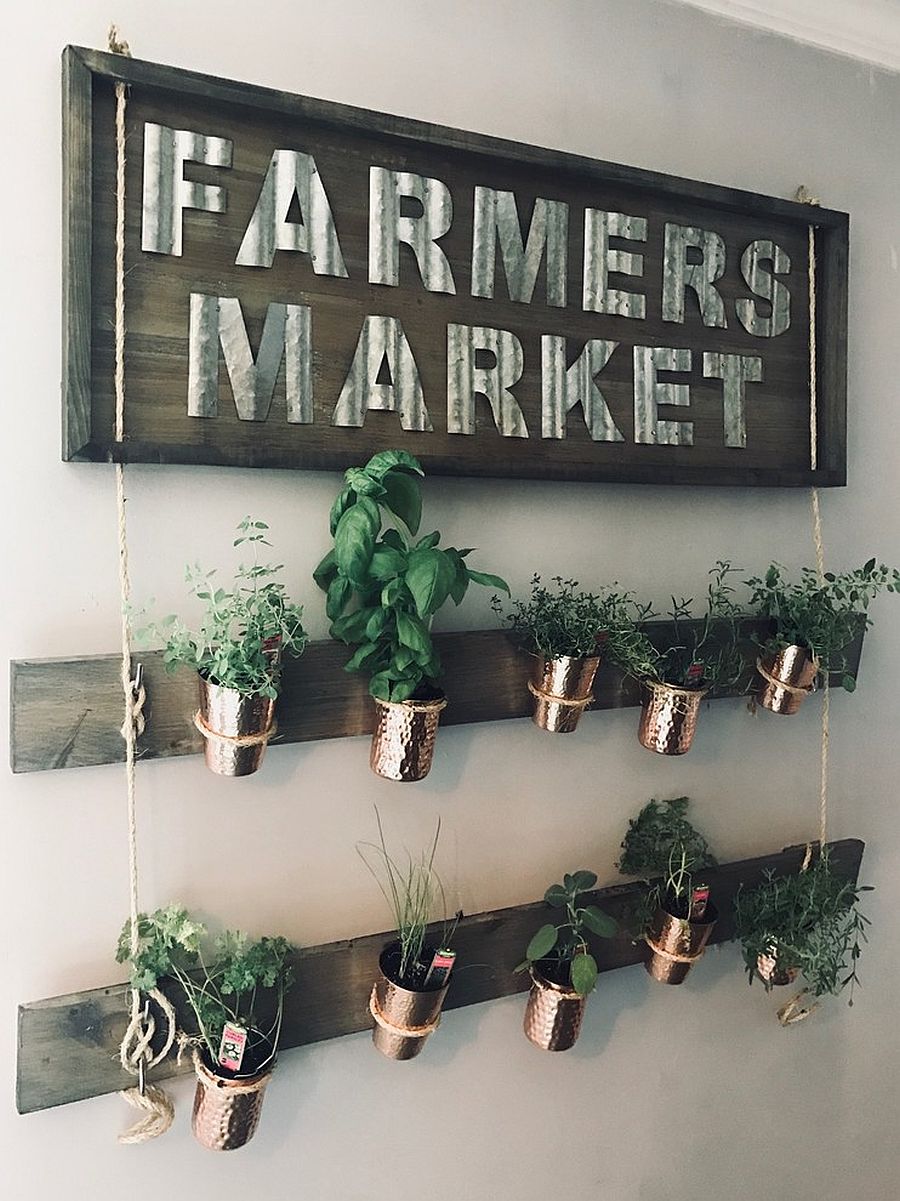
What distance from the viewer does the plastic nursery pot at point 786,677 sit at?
1.52 meters

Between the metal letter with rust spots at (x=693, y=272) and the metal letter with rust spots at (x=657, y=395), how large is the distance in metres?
0.06

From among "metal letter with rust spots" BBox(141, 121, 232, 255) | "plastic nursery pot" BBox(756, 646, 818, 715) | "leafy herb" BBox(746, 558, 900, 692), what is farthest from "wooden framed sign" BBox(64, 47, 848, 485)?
"plastic nursery pot" BBox(756, 646, 818, 715)

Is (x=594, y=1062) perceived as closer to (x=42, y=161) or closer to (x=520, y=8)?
(x=42, y=161)

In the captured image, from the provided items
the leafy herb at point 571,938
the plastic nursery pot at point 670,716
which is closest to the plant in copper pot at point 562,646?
the plastic nursery pot at point 670,716

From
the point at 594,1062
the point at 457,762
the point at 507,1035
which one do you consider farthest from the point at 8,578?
the point at 594,1062

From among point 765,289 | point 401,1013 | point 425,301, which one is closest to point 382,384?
point 425,301

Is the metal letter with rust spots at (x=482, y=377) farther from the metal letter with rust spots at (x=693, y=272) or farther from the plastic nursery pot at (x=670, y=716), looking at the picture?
the plastic nursery pot at (x=670, y=716)

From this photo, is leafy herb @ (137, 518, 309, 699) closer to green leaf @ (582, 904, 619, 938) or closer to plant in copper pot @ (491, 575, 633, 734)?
plant in copper pot @ (491, 575, 633, 734)

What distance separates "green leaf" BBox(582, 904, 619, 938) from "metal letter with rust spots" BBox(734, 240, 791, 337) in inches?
37.2

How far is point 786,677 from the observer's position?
1530mm

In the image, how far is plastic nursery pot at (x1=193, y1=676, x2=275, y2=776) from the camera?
1104 millimetres

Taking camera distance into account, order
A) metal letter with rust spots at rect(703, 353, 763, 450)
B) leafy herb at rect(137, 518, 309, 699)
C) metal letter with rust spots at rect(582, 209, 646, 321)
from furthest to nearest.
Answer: metal letter with rust spots at rect(703, 353, 763, 450), metal letter with rust spots at rect(582, 209, 646, 321), leafy herb at rect(137, 518, 309, 699)

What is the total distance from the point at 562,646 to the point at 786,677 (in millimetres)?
427

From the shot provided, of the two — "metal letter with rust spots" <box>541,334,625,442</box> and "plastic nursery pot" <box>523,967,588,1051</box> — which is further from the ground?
"metal letter with rust spots" <box>541,334,625,442</box>
